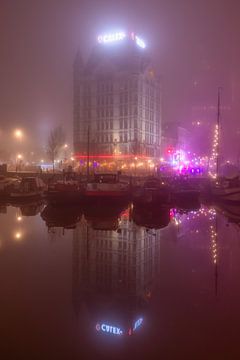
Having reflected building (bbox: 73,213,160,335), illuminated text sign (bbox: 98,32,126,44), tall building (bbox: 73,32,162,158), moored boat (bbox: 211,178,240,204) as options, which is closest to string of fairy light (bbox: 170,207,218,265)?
reflected building (bbox: 73,213,160,335)

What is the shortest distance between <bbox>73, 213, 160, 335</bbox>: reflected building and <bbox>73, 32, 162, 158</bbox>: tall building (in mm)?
97827

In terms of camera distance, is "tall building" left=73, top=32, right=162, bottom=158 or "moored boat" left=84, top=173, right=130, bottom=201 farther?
"tall building" left=73, top=32, right=162, bottom=158

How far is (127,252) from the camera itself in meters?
14.3

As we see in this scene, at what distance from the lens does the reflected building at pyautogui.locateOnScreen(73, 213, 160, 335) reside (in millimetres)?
8570

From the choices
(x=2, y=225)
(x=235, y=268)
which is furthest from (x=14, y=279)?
(x=2, y=225)

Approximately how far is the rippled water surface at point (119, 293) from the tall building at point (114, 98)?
98324 mm

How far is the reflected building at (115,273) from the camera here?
8570 millimetres

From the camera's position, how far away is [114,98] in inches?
4761

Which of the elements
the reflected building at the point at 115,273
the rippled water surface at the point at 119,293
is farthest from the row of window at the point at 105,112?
the reflected building at the point at 115,273

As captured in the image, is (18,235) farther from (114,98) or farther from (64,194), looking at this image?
(114,98)

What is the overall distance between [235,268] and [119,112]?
112440 mm

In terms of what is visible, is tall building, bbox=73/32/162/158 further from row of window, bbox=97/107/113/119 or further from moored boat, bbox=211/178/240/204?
moored boat, bbox=211/178/240/204

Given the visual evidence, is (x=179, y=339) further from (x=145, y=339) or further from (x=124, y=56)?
(x=124, y=56)

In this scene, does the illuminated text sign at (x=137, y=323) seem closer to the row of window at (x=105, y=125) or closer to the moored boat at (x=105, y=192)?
the moored boat at (x=105, y=192)
